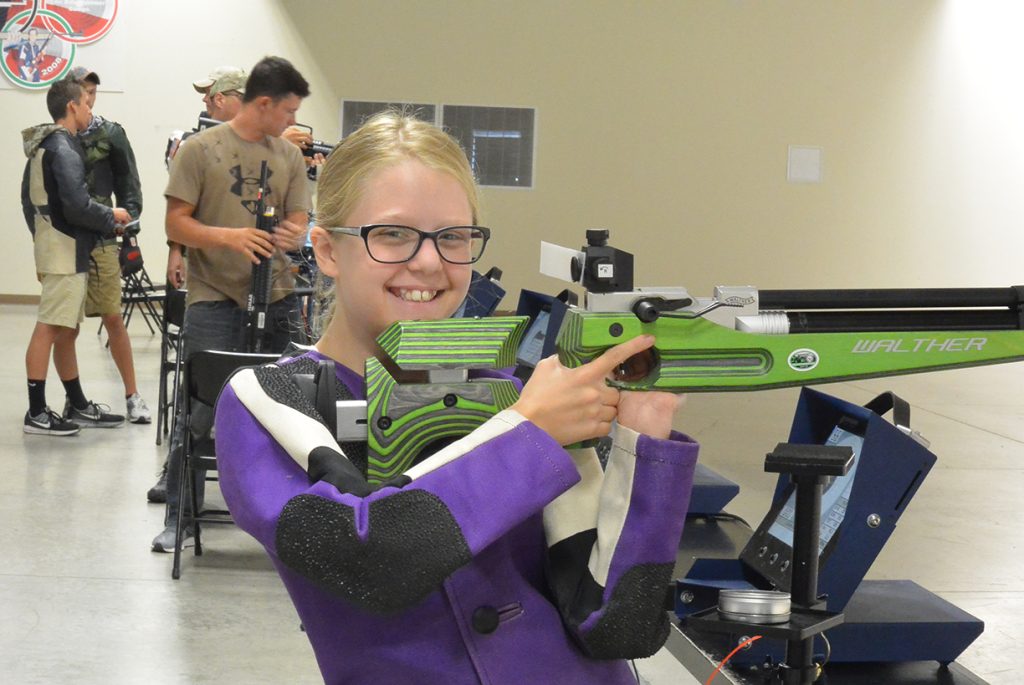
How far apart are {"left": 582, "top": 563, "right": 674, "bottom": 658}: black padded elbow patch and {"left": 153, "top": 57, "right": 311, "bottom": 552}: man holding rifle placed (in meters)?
3.39

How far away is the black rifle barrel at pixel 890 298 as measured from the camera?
1.45 m

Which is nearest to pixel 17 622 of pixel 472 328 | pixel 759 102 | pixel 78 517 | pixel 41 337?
pixel 78 517

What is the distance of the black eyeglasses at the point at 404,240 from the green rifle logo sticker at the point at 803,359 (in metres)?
0.43

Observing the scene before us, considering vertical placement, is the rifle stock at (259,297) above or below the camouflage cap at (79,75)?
below

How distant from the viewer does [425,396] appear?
1.31 metres

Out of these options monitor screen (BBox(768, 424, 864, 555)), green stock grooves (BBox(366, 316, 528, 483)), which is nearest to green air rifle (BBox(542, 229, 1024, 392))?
green stock grooves (BBox(366, 316, 528, 483))

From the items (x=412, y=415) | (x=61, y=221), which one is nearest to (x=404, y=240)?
(x=412, y=415)

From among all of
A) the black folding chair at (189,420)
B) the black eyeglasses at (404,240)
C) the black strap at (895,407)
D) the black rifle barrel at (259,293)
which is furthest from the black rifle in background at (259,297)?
the black eyeglasses at (404,240)

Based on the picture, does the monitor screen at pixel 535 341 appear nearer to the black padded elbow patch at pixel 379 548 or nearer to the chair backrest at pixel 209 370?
the chair backrest at pixel 209 370

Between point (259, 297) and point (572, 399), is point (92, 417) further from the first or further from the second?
point (572, 399)

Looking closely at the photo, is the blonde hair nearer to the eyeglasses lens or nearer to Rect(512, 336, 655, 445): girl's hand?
the eyeglasses lens

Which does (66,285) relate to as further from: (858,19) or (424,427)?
(858,19)

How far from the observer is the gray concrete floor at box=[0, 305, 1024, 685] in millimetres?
3645

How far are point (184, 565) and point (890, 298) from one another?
3623mm
